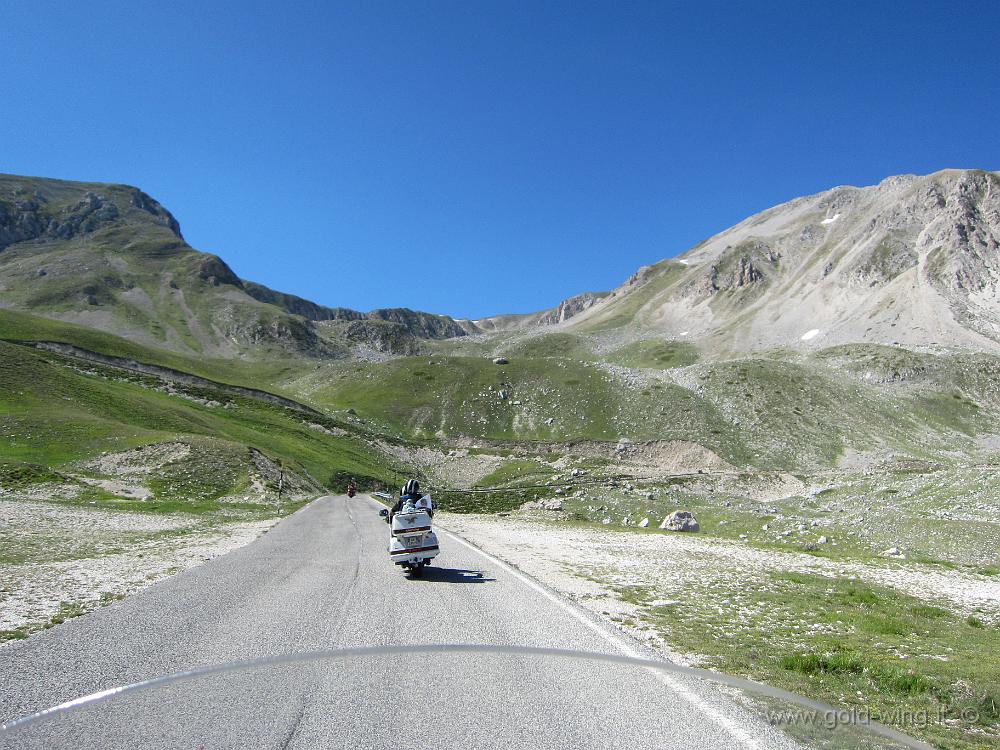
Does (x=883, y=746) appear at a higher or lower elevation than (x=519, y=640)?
higher

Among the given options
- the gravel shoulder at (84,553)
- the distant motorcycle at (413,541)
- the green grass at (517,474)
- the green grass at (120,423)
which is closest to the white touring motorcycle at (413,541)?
the distant motorcycle at (413,541)

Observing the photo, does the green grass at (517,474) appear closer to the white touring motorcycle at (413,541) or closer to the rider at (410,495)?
the rider at (410,495)

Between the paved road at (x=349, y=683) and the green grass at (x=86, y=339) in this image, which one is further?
the green grass at (x=86, y=339)

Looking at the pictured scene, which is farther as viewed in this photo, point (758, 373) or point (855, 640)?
point (758, 373)

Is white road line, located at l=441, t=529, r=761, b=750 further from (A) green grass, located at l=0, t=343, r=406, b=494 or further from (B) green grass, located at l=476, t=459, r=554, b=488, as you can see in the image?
(B) green grass, located at l=476, t=459, r=554, b=488

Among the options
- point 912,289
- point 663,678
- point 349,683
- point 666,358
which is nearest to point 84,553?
point 349,683

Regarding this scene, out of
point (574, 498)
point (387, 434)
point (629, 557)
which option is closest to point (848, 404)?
point (574, 498)

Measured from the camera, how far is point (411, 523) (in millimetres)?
15188

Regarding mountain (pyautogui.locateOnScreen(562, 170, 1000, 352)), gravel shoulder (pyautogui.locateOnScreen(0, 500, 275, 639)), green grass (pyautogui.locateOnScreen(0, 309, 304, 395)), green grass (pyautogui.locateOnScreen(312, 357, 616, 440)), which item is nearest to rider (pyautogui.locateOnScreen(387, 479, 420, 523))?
gravel shoulder (pyautogui.locateOnScreen(0, 500, 275, 639))

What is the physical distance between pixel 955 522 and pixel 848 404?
78.6 metres

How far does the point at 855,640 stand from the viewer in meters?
10.4

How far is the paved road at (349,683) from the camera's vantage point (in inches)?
220

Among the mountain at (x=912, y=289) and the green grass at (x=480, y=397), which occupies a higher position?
the mountain at (x=912, y=289)

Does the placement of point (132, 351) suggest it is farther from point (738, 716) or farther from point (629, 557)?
point (738, 716)
